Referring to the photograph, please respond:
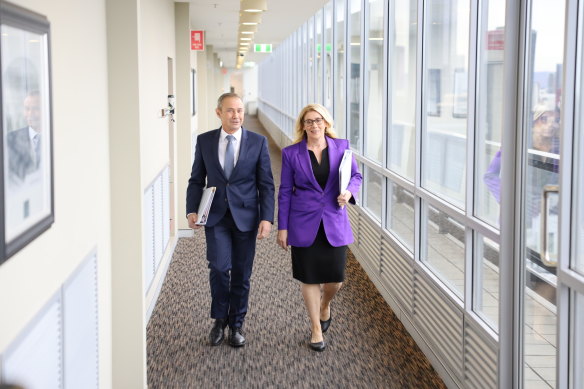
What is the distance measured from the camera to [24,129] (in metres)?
2.23

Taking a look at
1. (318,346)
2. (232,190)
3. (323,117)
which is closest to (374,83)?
(323,117)

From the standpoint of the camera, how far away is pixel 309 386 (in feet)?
15.0

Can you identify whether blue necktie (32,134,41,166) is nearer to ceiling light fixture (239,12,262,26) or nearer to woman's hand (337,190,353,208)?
woman's hand (337,190,353,208)

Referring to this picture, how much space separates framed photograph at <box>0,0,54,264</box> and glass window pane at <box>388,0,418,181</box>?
4.10 m

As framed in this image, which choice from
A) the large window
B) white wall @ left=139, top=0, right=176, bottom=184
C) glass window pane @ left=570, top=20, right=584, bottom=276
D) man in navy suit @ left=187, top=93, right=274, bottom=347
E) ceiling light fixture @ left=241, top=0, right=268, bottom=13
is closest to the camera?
glass window pane @ left=570, top=20, right=584, bottom=276

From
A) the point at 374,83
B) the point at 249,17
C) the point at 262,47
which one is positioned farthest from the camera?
the point at 262,47

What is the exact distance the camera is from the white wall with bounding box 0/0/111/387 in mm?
2346

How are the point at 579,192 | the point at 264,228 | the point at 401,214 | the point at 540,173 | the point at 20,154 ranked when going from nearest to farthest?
the point at 20,154
the point at 579,192
the point at 540,173
the point at 264,228
the point at 401,214

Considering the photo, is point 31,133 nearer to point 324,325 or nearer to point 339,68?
point 324,325

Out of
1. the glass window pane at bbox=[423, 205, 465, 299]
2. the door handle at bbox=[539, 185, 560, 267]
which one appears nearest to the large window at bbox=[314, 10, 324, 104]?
the glass window pane at bbox=[423, 205, 465, 299]

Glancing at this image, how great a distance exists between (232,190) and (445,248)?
1.44 meters

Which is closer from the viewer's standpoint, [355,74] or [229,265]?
[229,265]

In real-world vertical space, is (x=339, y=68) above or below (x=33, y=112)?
above

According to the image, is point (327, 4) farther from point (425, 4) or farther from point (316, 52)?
point (425, 4)
